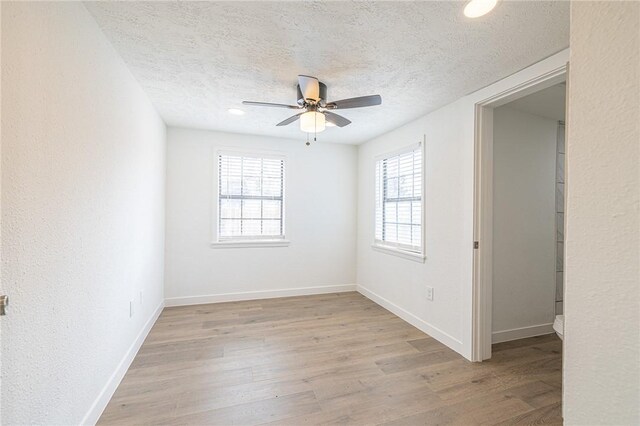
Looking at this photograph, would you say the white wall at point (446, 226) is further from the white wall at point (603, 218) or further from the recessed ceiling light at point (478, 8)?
the white wall at point (603, 218)

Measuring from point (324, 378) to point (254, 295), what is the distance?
209 centimetres

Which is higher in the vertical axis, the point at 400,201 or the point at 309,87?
the point at 309,87

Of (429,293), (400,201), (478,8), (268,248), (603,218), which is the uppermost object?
(478,8)

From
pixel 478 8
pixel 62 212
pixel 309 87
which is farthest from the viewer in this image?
pixel 309 87

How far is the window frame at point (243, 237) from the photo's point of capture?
379cm

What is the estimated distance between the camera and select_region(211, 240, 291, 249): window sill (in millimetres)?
3802

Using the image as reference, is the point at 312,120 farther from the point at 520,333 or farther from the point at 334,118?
the point at 520,333

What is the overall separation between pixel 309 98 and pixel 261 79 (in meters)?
0.46

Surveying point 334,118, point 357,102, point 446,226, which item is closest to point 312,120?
point 334,118

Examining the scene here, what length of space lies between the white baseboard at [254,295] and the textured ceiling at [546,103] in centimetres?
325

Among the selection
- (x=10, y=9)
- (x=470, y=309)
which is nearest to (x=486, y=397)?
(x=470, y=309)

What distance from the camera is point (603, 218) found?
0.54 metres

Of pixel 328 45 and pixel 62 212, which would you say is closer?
pixel 62 212

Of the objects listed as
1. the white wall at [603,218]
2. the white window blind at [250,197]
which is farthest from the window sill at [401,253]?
the white wall at [603,218]
